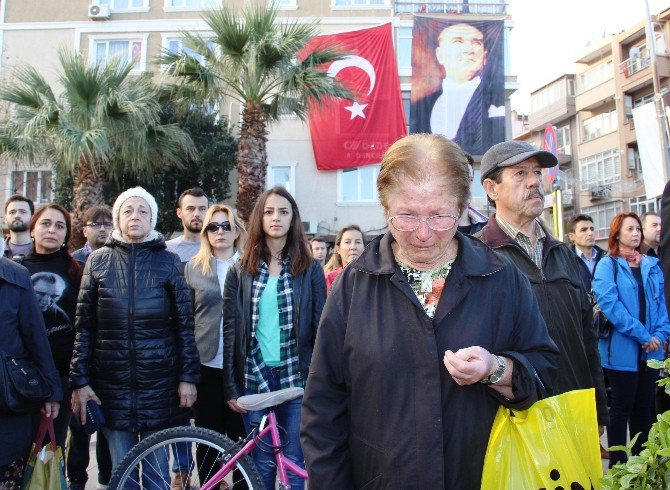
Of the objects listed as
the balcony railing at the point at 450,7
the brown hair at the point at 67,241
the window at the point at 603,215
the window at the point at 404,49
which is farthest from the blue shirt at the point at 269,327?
the window at the point at 603,215

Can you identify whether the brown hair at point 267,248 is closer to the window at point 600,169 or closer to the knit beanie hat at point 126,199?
the knit beanie hat at point 126,199

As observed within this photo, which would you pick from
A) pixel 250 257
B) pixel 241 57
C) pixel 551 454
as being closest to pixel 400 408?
pixel 551 454

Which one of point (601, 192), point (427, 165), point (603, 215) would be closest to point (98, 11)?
point (427, 165)

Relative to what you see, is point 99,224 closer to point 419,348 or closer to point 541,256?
point 541,256

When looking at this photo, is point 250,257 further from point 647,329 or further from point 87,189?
point 87,189

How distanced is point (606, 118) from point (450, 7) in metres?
21.2

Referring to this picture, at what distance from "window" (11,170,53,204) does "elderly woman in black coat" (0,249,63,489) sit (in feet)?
62.5

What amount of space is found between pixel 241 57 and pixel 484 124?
33.0 feet

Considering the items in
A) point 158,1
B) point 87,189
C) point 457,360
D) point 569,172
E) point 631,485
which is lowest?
point 631,485

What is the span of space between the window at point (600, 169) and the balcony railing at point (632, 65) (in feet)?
15.9

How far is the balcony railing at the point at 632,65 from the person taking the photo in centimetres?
3455

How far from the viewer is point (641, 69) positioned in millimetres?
34500

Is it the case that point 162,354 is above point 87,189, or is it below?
below

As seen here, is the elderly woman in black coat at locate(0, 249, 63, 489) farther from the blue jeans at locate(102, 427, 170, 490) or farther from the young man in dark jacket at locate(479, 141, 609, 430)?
the young man in dark jacket at locate(479, 141, 609, 430)
